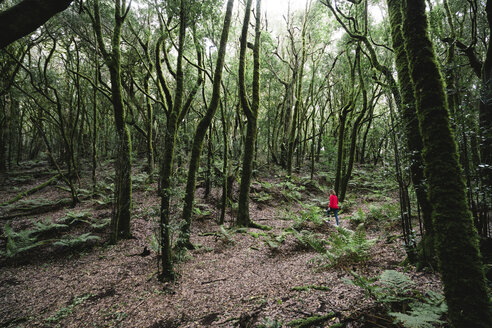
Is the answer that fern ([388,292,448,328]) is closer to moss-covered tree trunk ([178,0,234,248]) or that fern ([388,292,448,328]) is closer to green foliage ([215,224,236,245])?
moss-covered tree trunk ([178,0,234,248])

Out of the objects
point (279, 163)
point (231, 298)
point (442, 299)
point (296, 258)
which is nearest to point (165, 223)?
point (231, 298)

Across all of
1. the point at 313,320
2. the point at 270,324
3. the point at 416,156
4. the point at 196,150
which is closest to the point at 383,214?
the point at 416,156

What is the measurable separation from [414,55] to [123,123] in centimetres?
767

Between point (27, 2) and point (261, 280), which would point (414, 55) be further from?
point (261, 280)

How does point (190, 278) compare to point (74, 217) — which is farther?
point (74, 217)

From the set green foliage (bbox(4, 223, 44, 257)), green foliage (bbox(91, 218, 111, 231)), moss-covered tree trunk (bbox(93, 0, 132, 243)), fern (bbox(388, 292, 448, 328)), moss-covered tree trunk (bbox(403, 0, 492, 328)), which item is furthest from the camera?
green foliage (bbox(91, 218, 111, 231))

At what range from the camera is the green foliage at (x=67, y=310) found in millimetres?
4184

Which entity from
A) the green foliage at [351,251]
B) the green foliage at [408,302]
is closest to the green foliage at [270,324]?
the green foliage at [408,302]

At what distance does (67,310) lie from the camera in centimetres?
444

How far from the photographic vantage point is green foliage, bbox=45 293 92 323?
4.18m

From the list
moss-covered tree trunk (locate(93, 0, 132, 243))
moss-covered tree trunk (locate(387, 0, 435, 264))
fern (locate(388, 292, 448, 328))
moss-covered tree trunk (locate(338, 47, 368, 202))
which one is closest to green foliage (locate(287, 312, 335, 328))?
fern (locate(388, 292, 448, 328))

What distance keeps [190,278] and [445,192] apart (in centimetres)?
562

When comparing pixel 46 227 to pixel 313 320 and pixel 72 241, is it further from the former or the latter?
pixel 313 320

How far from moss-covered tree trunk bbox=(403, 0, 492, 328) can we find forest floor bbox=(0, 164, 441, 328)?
1.04 meters
